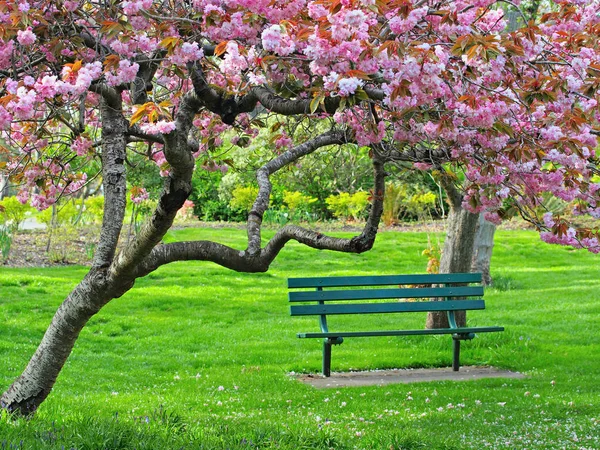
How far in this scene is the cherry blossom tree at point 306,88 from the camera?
3229 millimetres

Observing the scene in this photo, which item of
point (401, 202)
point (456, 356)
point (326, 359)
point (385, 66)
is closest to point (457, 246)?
point (456, 356)

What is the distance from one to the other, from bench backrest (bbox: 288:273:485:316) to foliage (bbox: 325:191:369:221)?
1006 centimetres

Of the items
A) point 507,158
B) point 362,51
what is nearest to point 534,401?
point 507,158

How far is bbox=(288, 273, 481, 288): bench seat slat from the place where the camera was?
835cm

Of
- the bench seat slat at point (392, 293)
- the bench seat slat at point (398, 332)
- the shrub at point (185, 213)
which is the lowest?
the bench seat slat at point (398, 332)

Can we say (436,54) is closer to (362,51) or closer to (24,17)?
(362,51)

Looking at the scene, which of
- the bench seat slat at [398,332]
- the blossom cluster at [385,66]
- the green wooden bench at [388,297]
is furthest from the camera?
the green wooden bench at [388,297]

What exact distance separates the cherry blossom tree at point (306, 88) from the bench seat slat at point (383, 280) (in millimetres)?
3005

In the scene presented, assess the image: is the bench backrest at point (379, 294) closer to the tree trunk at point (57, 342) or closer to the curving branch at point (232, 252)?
the curving branch at point (232, 252)

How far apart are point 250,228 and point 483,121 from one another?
1736 millimetres

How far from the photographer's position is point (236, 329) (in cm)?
1035

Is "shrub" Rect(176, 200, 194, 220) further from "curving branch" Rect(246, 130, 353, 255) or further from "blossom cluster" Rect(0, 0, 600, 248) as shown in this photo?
"blossom cluster" Rect(0, 0, 600, 248)

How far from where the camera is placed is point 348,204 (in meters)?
19.5

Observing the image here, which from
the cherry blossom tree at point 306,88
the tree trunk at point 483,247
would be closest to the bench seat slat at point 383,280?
the cherry blossom tree at point 306,88
